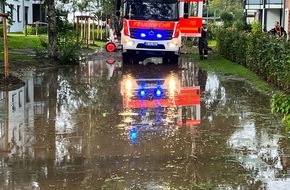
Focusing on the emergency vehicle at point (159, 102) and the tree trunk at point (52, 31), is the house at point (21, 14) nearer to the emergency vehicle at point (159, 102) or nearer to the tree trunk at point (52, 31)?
the tree trunk at point (52, 31)

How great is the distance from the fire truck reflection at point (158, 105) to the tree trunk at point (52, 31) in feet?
20.8

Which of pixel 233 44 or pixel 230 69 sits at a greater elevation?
pixel 233 44

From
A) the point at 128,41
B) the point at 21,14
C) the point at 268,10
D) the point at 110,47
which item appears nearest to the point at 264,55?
the point at 128,41

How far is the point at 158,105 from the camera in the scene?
1179cm

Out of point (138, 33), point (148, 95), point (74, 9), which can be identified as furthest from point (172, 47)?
point (74, 9)

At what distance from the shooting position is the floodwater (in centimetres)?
643

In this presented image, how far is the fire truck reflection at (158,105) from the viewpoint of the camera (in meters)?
9.57

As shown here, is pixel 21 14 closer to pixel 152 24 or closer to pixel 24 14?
pixel 24 14

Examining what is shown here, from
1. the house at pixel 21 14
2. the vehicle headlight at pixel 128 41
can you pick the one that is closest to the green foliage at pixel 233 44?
the vehicle headlight at pixel 128 41

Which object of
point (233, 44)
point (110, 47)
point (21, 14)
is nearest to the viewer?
point (233, 44)

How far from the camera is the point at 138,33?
74.2ft

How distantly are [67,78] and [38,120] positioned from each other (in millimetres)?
7292

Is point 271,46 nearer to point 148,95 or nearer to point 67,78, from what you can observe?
point 148,95

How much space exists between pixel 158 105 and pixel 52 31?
37.3ft
